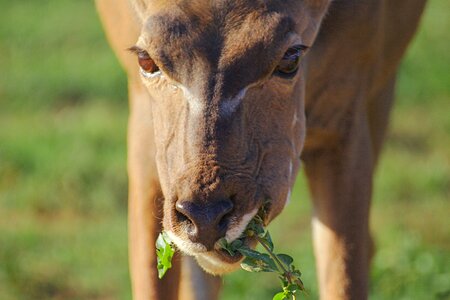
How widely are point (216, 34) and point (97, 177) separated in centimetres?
372

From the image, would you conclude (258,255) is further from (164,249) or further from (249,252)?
(164,249)

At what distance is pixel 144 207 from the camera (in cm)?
500

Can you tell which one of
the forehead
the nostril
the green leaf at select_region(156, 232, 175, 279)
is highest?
the forehead

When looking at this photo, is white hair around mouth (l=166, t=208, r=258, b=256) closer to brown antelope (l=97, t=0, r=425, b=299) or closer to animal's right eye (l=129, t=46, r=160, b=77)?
brown antelope (l=97, t=0, r=425, b=299)

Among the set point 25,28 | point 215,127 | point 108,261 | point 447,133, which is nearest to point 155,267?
point 215,127

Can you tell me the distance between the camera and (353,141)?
16.6 ft

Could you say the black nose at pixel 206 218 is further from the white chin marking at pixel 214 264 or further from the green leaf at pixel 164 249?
the green leaf at pixel 164 249

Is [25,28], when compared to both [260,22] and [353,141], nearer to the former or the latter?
[353,141]

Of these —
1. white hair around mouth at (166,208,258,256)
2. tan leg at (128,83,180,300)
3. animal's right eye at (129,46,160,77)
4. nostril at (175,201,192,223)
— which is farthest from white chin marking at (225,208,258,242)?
tan leg at (128,83,180,300)

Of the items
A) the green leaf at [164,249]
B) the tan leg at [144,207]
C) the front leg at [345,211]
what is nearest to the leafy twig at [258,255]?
the green leaf at [164,249]

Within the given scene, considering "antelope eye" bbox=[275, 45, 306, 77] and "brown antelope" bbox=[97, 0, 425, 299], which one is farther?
"antelope eye" bbox=[275, 45, 306, 77]

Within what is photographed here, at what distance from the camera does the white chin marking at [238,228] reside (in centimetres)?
391

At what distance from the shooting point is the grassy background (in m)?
6.36

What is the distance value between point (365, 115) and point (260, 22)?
1264 millimetres
